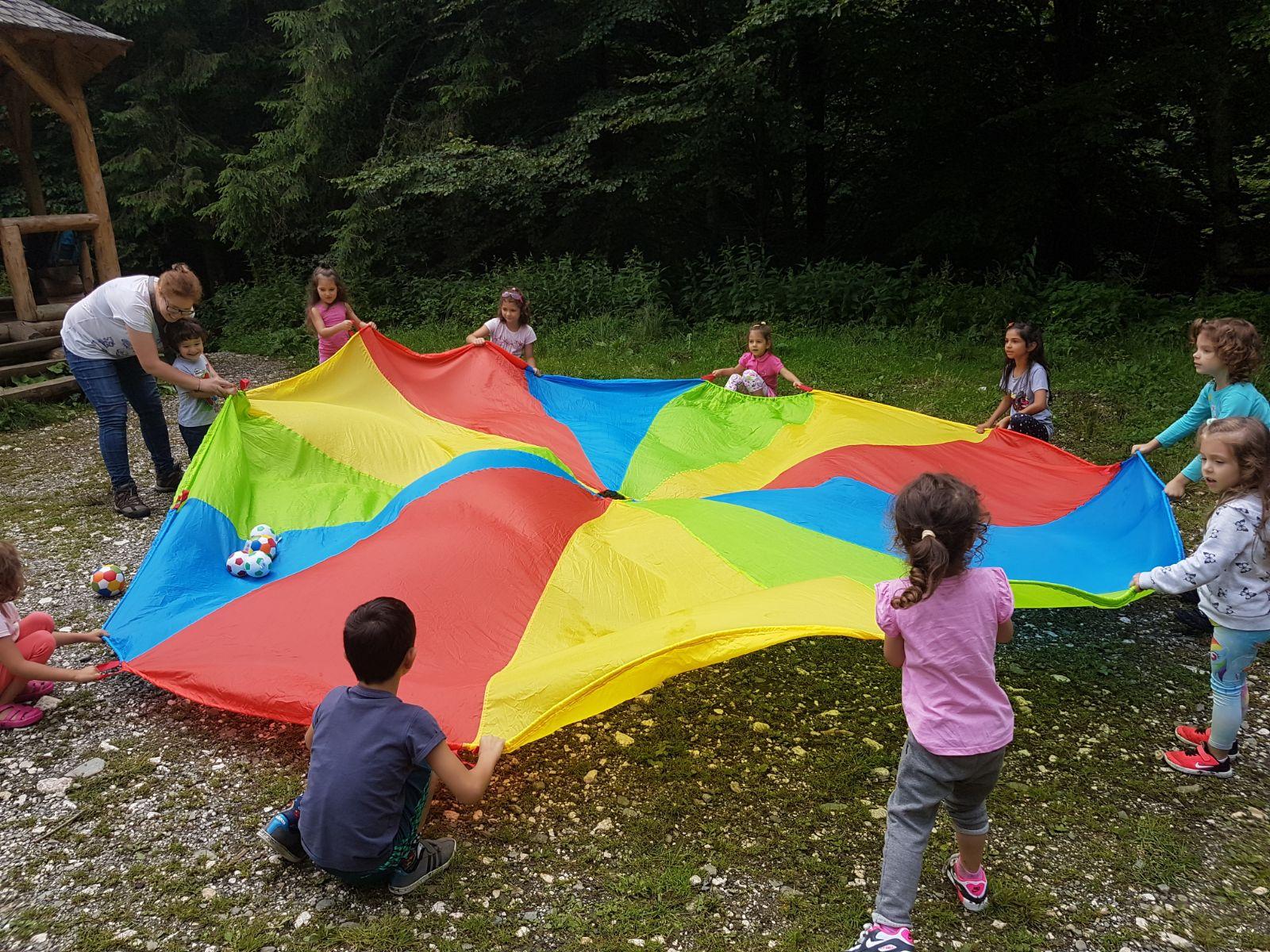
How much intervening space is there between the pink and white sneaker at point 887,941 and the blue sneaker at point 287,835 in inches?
62.2

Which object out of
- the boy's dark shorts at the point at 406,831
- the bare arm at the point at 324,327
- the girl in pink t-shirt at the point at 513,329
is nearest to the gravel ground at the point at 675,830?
the boy's dark shorts at the point at 406,831

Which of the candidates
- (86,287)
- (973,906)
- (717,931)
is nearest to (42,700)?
(717,931)

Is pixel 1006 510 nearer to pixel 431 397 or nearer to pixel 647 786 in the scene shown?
pixel 647 786

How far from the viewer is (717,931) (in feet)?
7.97

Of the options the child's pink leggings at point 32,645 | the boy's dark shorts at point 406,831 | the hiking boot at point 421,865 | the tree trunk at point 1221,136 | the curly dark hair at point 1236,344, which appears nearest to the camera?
the boy's dark shorts at point 406,831

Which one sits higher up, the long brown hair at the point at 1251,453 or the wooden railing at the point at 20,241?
the wooden railing at the point at 20,241

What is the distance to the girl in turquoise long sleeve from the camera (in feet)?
11.8

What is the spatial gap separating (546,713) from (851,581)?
124 cm

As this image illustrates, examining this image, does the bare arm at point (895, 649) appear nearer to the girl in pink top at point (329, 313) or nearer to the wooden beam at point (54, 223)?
the girl in pink top at point (329, 313)

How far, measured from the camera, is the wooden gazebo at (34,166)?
819 cm

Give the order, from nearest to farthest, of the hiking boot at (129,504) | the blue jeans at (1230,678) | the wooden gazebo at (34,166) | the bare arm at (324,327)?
the blue jeans at (1230,678) → the hiking boot at (129,504) → the bare arm at (324,327) → the wooden gazebo at (34,166)

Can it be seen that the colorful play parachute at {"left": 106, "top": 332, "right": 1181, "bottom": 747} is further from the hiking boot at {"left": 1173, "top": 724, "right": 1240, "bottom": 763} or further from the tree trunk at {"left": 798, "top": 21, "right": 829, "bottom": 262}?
the tree trunk at {"left": 798, "top": 21, "right": 829, "bottom": 262}

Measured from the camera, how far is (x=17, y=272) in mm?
8500

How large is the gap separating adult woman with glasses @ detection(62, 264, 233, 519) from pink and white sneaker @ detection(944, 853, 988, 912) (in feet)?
13.2
